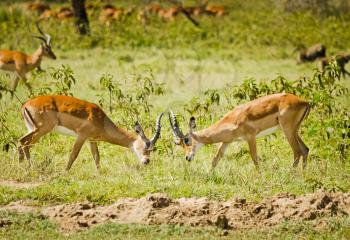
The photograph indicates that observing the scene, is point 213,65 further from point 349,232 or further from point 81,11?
point 349,232

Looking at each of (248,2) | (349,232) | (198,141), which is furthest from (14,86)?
(248,2)

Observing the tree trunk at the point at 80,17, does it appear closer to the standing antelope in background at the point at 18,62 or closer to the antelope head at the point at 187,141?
the standing antelope in background at the point at 18,62

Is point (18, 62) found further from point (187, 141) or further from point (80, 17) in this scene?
point (187, 141)

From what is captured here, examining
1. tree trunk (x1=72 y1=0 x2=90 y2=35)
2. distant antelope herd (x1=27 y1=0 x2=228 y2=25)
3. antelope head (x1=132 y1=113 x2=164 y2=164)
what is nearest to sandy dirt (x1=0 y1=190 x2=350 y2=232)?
antelope head (x1=132 y1=113 x2=164 y2=164)

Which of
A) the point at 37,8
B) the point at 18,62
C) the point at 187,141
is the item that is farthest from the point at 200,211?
the point at 37,8

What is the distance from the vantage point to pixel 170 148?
8.65 metres

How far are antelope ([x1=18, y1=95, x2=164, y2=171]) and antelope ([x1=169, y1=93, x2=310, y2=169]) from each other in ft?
1.36

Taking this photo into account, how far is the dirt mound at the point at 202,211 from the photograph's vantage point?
6289mm

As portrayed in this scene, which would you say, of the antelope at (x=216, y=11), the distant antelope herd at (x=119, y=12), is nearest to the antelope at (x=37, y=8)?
the distant antelope herd at (x=119, y=12)

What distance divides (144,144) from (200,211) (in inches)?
78.2

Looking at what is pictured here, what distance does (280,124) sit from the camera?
27.4ft

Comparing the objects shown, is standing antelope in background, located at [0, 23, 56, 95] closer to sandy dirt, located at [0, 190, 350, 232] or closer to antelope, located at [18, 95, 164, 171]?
antelope, located at [18, 95, 164, 171]

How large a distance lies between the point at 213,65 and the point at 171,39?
126 inches

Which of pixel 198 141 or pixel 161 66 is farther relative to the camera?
pixel 161 66
